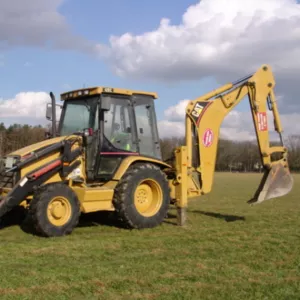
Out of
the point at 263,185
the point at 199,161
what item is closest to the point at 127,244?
the point at 199,161

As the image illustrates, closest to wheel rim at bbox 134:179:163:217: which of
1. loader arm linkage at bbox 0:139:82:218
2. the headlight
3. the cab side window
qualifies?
the cab side window

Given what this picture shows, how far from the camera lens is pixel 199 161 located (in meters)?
11.0

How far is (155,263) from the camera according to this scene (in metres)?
6.57

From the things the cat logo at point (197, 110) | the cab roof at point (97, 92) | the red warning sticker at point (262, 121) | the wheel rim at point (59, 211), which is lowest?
the wheel rim at point (59, 211)

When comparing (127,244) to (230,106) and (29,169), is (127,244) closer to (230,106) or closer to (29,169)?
(29,169)

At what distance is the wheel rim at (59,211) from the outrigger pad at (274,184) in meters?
4.60

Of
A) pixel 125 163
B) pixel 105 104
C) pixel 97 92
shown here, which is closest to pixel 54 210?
pixel 125 163

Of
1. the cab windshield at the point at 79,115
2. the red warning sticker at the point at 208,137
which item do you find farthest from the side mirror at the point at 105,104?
the red warning sticker at the point at 208,137

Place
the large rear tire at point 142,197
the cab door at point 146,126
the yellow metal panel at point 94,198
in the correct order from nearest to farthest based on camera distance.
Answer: the yellow metal panel at point 94,198, the large rear tire at point 142,197, the cab door at point 146,126

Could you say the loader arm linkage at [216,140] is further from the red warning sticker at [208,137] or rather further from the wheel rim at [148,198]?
the wheel rim at [148,198]

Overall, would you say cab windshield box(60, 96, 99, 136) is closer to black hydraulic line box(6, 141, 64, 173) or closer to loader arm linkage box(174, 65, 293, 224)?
black hydraulic line box(6, 141, 64, 173)

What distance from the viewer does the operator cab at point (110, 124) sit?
991cm

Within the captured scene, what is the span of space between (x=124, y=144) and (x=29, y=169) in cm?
220

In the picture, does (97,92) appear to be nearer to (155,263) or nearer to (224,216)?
(155,263)
